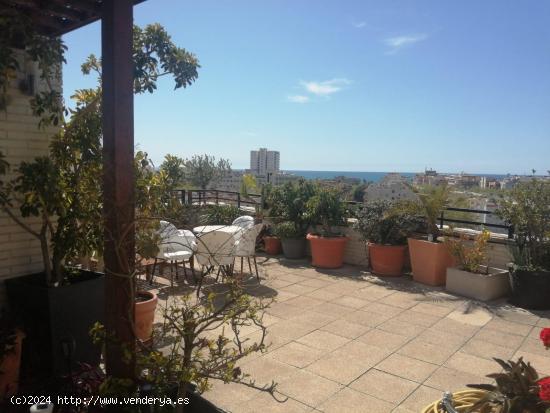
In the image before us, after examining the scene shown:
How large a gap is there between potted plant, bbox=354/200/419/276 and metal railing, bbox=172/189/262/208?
2.63 m

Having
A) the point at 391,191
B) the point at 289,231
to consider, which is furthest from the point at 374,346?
the point at 289,231

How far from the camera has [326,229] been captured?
6410 mm

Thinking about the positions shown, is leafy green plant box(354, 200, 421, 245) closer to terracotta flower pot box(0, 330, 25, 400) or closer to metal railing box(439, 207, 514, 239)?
metal railing box(439, 207, 514, 239)

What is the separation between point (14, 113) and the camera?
2.96 meters

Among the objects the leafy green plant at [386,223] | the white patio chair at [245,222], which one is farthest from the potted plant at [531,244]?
the white patio chair at [245,222]

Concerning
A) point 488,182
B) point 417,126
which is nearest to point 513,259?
point 488,182

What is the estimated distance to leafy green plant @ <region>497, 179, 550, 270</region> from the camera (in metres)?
4.53

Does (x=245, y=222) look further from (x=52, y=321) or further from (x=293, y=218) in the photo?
(x=52, y=321)

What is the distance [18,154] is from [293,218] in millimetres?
4371

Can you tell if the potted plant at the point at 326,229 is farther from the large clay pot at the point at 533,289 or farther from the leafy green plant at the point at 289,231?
the large clay pot at the point at 533,289

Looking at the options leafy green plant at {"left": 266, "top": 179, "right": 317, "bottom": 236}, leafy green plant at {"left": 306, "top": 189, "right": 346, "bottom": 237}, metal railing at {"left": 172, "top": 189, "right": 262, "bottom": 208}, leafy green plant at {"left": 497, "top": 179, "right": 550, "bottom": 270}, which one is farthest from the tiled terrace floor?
metal railing at {"left": 172, "top": 189, "right": 262, "bottom": 208}

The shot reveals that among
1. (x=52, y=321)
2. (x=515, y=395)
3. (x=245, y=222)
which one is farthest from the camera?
(x=245, y=222)

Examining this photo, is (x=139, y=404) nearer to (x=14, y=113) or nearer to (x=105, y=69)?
(x=105, y=69)

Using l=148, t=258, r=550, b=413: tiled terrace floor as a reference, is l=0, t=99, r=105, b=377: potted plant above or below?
above
